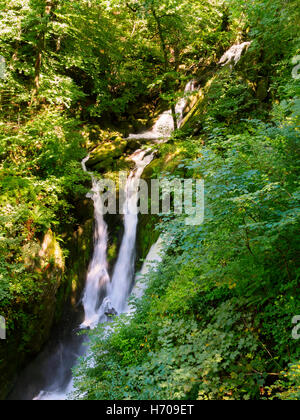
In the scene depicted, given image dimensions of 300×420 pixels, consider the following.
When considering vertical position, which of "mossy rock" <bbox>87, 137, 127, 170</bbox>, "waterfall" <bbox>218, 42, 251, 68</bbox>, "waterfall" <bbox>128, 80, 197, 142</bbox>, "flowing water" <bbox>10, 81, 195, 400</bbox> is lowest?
"flowing water" <bbox>10, 81, 195, 400</bbox>

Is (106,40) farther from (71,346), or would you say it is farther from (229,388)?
(229,388)

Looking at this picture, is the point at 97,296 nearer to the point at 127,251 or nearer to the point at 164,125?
the point at 127,251

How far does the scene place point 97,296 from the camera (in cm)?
874

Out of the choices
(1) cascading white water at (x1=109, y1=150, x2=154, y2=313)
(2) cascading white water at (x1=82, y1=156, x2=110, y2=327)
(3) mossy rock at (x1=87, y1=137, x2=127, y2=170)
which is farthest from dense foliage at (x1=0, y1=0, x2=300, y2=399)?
(1) cascading white water at (x1=109, y1=150, x2=154, y2=313)

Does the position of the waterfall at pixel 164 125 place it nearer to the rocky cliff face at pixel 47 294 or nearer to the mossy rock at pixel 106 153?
the mossy rock at pixel 106 153

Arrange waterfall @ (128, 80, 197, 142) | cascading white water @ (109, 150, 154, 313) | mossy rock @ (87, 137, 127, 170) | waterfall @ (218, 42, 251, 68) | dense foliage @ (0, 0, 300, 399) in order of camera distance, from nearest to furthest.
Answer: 1. dense foliage @ (0, 0, 300, 399)
2. cascading white water @ (109, 150, 154, 313)
3. waterfall @ (218, 42, 251, 68)
4. mossy rock @ (87, 137, 127, 170)
5. waterfall @ (128, 80, 197, 142)

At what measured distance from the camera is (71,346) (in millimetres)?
7961

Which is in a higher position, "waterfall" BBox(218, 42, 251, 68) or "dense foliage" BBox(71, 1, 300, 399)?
"waterfall" BBox(218, 42, 251, 68)

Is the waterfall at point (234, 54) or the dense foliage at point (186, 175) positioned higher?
the waterfall at point (234, 54)

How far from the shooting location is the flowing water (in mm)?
7004

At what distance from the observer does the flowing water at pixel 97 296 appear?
7.00 m

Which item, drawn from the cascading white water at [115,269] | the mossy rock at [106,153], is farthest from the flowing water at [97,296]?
the mossy rock at [106,153]

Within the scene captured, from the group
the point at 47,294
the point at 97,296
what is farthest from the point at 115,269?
the point at 47,294

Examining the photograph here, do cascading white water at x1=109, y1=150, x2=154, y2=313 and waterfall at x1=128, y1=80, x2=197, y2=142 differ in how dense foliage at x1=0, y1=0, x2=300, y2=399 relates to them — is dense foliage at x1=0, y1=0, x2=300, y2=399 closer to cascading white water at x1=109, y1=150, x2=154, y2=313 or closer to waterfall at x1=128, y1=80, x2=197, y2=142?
waterfall at x1=128, y1=80, x2=197, y2=142
